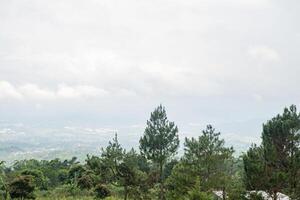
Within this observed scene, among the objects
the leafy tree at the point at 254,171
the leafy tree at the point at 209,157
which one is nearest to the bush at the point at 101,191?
the leafy tree at the point at 209,157

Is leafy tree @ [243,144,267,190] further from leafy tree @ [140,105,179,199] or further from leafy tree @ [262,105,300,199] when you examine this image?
leafy tree @ [140,105,179,199]

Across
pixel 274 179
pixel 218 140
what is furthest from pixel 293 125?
pixel 218 140

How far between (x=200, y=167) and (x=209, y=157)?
3.45 ft

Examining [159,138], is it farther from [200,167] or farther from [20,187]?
[20,187]

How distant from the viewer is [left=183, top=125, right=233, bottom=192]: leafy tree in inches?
1207

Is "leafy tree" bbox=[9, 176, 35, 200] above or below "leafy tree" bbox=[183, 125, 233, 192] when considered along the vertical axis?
below

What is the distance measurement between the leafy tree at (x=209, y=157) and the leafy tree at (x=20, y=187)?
1653 cm

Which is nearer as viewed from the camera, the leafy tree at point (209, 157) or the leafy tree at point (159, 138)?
the leafy tree at point (209, 157)

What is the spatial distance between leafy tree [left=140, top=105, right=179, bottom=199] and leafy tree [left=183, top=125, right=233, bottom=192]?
302cm

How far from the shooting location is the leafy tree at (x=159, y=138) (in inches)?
1359

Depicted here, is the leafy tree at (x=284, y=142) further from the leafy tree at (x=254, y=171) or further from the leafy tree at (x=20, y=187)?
the leafy tree at (x=20, y=187)

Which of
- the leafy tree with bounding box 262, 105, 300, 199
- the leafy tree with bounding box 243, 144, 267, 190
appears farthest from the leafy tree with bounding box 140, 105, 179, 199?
the leafy tree with bounding box 243, 144, 267, 190

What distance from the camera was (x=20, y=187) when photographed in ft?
126

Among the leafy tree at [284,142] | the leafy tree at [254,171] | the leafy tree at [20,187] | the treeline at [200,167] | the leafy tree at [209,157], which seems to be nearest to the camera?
the leafy tree at [254,171]
